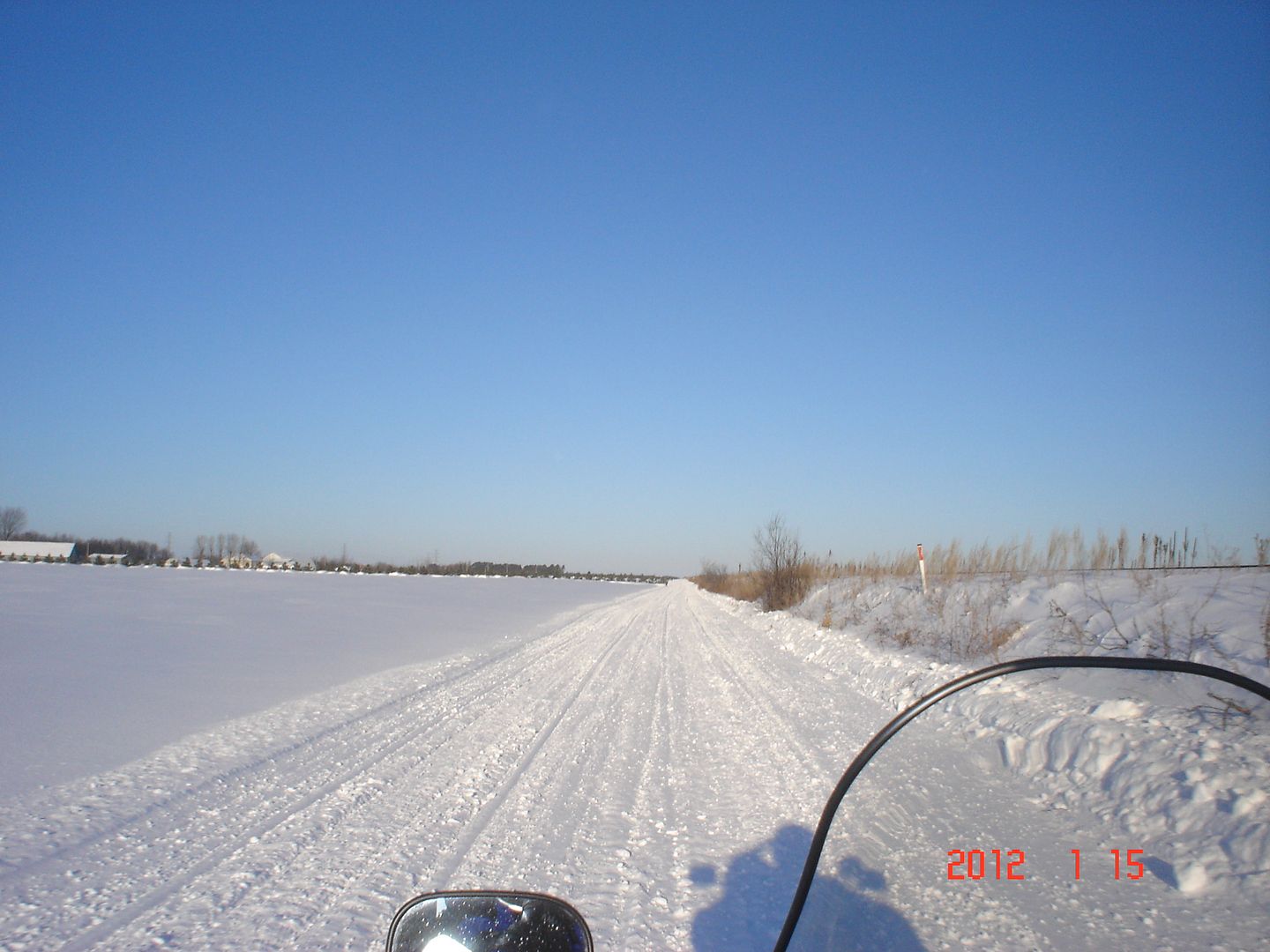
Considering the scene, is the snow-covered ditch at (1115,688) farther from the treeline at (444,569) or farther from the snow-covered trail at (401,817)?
the treeline at (444,569)

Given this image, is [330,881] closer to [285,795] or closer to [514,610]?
[285,795]

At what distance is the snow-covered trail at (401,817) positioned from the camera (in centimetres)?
335

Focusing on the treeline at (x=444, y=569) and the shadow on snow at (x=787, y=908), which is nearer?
the shadow on snow at (x=787, y=908)

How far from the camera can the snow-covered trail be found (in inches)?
132

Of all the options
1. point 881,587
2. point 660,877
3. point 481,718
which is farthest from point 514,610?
point 660,877

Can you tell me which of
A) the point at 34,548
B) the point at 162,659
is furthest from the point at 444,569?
the point at 162,659

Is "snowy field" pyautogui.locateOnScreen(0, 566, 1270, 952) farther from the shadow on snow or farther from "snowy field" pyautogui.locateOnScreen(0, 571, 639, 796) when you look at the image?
"snowy field" pyautogui.locateOnScreen(0, 571, 639, 796)

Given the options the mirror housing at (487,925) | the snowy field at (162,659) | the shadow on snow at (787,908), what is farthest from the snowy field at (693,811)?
the mirror housing at (487,925)

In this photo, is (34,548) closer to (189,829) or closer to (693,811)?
(189,829)

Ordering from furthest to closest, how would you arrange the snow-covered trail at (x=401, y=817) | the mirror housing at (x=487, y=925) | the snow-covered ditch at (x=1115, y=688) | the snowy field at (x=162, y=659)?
the snowy field at (x=162, y=659)
the snow-covered trail at (x=401, y=817)
the mirror housing at (x=487, y=925)
the snow-covered ditch at (x=1115, y=688)

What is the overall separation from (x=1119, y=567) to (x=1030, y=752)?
398 inches

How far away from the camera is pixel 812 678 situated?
34.0ft

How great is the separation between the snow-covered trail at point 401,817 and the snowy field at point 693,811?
0.8 inches

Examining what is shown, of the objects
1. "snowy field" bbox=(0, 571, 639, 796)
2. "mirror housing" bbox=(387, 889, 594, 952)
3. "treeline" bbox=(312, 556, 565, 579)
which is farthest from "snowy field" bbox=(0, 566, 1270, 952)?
"treeline" bbox=(312, 556, 565, 579)
